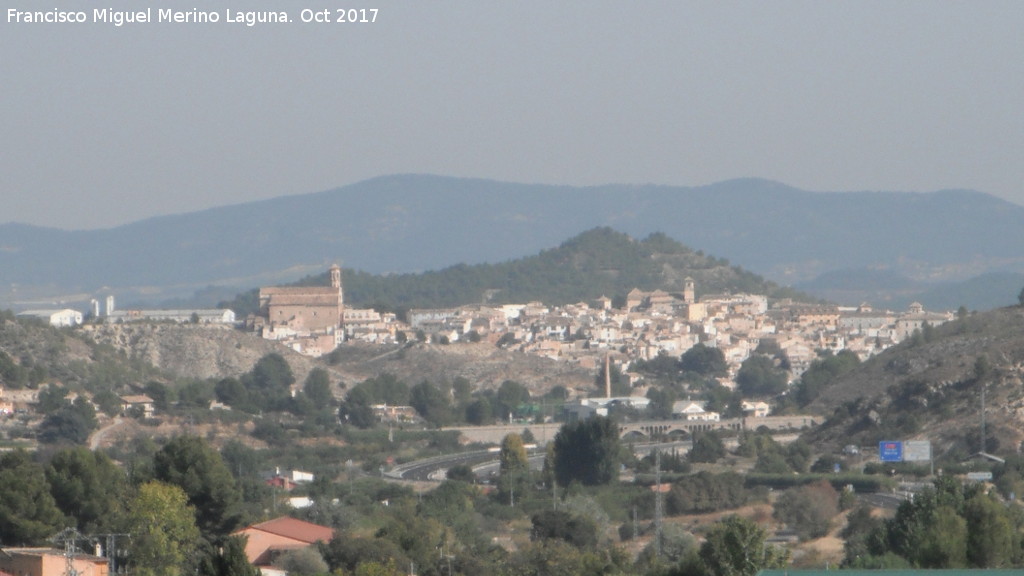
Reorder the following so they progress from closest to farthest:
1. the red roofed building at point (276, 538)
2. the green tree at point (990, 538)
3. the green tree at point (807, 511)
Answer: the green tree at point (990, 538) < the red roofed building at point (276, 538) < the green tree at point (807, 511)

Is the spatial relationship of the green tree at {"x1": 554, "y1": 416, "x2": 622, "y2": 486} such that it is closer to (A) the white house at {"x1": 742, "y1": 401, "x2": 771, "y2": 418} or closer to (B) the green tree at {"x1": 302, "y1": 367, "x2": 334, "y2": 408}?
(B) the green tree at {"x1": 302, "y1": 367, "x2": 334, "y2": 408}

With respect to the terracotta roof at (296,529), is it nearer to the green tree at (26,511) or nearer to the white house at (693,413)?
the green tree at (26,511)

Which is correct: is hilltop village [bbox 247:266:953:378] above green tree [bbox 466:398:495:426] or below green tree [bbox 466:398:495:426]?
above

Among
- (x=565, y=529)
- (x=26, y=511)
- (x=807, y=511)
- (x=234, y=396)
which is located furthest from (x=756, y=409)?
(x=26, y=511)

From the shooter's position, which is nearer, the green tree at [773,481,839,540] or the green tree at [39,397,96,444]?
the green tree at [773,481,839,540]

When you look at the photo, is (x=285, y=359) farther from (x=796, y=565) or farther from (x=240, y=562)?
(x=240, y=562)

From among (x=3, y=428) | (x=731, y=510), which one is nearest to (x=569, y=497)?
(x=731, y=510)

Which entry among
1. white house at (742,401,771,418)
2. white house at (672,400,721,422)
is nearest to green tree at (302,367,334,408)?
white house at (672,400,721,422)

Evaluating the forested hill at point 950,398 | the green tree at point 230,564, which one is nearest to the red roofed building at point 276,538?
the green tree at point 230,564
